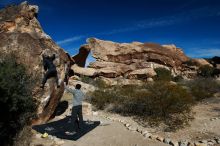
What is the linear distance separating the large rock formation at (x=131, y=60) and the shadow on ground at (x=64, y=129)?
2609cm

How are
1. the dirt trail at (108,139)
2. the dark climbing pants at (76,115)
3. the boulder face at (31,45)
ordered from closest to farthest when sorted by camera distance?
the dirt trail at (108,139), the dark climbing pants at (76,115), the boulder face at (31,45)

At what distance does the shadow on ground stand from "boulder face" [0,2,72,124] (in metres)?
0.47

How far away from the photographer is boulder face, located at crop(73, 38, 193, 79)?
4028 cm

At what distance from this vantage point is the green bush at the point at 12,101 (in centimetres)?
741

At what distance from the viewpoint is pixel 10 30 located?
1204cm

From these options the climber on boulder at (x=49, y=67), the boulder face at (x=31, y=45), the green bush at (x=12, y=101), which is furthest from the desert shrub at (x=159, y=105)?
the green bush at (x=12, y=101)

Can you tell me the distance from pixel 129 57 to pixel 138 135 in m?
34.6

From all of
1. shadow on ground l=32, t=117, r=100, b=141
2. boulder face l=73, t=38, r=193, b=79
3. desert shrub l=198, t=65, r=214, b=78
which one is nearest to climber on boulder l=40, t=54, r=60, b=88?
shadow on ground l=32, t=117, r=100, b=141

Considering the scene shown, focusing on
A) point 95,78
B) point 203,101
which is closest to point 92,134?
point 203,101

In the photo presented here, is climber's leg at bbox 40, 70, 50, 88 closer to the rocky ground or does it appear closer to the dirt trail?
the rocky ground

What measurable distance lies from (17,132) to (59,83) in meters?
4.27

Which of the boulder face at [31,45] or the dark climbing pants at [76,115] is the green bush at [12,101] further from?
the boulder face at [31,45]

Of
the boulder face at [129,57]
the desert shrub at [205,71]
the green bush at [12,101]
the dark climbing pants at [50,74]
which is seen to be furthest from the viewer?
the desert shrub at [205,71]

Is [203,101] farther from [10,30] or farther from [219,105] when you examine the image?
[10,30]
